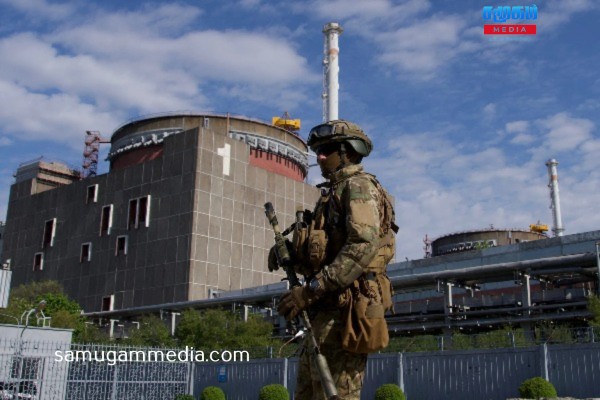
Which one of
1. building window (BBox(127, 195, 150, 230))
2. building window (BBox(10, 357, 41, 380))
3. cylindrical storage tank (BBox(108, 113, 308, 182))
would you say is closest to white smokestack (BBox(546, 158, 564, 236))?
cylindrical storage tank (BBox(108, 113, 308, 182))

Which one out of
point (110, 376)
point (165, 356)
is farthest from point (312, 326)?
point (165, 356)

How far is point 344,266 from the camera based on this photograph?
4699 mm

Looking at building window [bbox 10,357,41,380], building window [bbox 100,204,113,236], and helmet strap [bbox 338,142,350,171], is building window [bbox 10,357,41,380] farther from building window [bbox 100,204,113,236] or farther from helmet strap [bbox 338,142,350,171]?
building window [bbox 100,204,113,236]

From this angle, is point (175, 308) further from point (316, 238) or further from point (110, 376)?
point (316, 238)

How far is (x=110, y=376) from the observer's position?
22.6 meters

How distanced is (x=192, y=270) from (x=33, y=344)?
34449 millimetres

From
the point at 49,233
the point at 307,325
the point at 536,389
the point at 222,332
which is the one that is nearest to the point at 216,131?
the point at 49,233

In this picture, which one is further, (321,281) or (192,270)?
(192,270)

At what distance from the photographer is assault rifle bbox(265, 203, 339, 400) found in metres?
4.62

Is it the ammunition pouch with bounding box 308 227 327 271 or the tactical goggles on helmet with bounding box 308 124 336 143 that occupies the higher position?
the tactical goggles on helmet with bounding box 308 124 336 143

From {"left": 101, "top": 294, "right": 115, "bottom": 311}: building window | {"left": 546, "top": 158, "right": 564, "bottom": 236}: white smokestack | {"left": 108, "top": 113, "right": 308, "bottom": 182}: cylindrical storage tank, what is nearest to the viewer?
{"left": 101, "top": 294, "right": 115, "bottom": 311}: building window

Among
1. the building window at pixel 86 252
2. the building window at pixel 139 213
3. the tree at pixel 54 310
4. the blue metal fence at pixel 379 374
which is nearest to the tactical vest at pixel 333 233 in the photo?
the blue metal fence at pixel 379 374

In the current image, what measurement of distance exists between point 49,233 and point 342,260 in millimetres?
68718

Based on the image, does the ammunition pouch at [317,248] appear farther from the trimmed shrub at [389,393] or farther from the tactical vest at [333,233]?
the trimmed shrub at [389,393]
